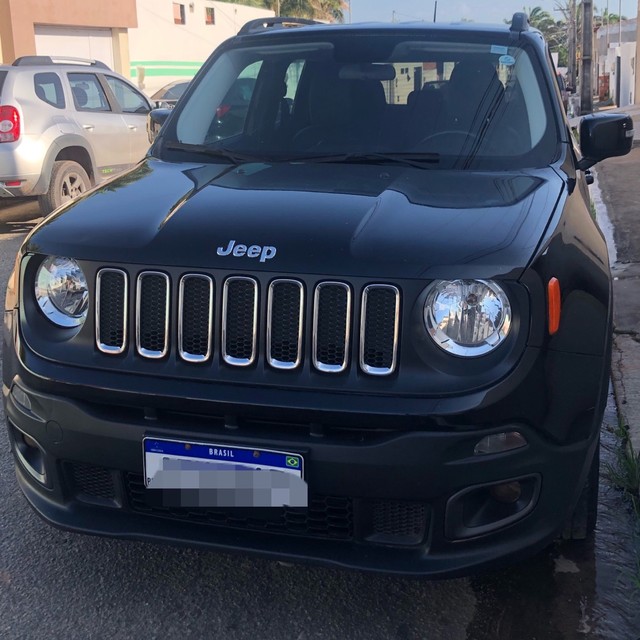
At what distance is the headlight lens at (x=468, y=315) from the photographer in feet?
7.93

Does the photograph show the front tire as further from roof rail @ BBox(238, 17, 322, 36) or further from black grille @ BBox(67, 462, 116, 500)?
black grille @ BBox(67, 462, 116, 500)

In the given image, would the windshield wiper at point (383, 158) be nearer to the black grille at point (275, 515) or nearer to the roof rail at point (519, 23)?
the roof rail at point (519, 23)

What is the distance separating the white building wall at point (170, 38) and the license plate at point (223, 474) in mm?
31254

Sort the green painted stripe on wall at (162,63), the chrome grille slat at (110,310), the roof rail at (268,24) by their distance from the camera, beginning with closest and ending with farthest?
the chrome grille slat at (110,310)
the roof rail at (268,24)
the green painted stripe on wall at (162,63)

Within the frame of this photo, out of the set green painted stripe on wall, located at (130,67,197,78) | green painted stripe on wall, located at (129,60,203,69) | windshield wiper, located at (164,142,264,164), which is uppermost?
windshield wiper, located at (164,142,264,164)

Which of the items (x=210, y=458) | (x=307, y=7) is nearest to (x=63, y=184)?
(x=210, y=458)

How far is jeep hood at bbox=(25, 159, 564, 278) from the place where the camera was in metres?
2.45

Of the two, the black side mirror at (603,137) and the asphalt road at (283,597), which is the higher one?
the black side mirror at (603,137)

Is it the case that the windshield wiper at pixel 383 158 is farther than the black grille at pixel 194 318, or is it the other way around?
the windshield wiper at pixel 383 158

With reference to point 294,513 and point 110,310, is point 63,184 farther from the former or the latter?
point 294,513

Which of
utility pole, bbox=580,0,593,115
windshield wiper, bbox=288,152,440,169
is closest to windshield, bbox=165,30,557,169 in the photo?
windshield wiper, bbox=288,152,440,169

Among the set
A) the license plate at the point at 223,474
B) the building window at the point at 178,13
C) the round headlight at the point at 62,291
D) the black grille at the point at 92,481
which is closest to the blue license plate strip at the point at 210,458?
the license plate at the point at 223,474

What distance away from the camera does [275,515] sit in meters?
2.56

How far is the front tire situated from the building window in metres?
34.0
